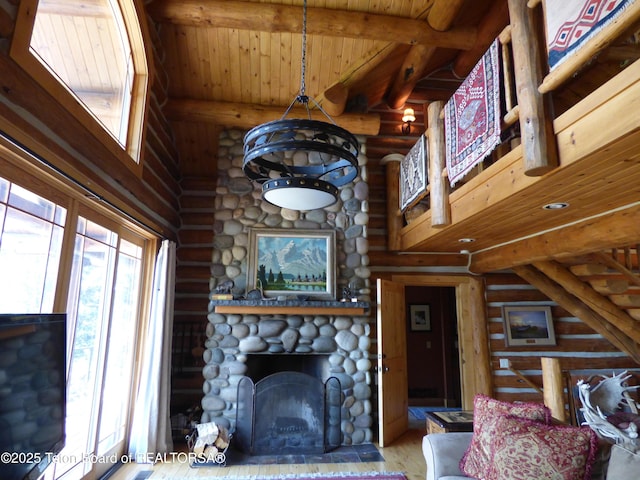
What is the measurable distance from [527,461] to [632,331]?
3412 millimetres

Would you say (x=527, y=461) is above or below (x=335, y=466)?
above

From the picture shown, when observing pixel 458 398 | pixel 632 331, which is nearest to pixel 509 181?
pixel 632 331

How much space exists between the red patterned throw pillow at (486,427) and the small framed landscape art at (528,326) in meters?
3.33

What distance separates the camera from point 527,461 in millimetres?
2152

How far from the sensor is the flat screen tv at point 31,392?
153 cm

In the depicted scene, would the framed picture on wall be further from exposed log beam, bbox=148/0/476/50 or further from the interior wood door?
exposed log beam, bbox=148/0/476/50

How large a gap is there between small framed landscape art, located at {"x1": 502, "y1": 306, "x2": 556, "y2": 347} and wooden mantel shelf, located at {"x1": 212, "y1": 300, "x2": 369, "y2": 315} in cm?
256

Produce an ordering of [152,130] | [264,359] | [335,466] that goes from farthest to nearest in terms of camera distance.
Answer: [264,359], [152,130], [335,466]

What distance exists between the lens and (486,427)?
2.46 meters

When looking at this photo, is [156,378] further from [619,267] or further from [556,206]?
[619,267]

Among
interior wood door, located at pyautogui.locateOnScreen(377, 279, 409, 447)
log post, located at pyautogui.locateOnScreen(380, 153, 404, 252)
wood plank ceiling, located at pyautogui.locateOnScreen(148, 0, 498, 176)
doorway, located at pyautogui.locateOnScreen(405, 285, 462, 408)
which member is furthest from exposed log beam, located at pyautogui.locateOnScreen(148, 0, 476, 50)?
doorway, located at pyautogui.locateOnScreen(405, 285, 462, 408)

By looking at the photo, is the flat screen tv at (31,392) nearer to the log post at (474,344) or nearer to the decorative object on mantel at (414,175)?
the decorative object on mantel at (414,175)

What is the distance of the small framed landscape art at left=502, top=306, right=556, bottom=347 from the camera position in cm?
548

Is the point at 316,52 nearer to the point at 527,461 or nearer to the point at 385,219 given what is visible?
the point at 385,219
